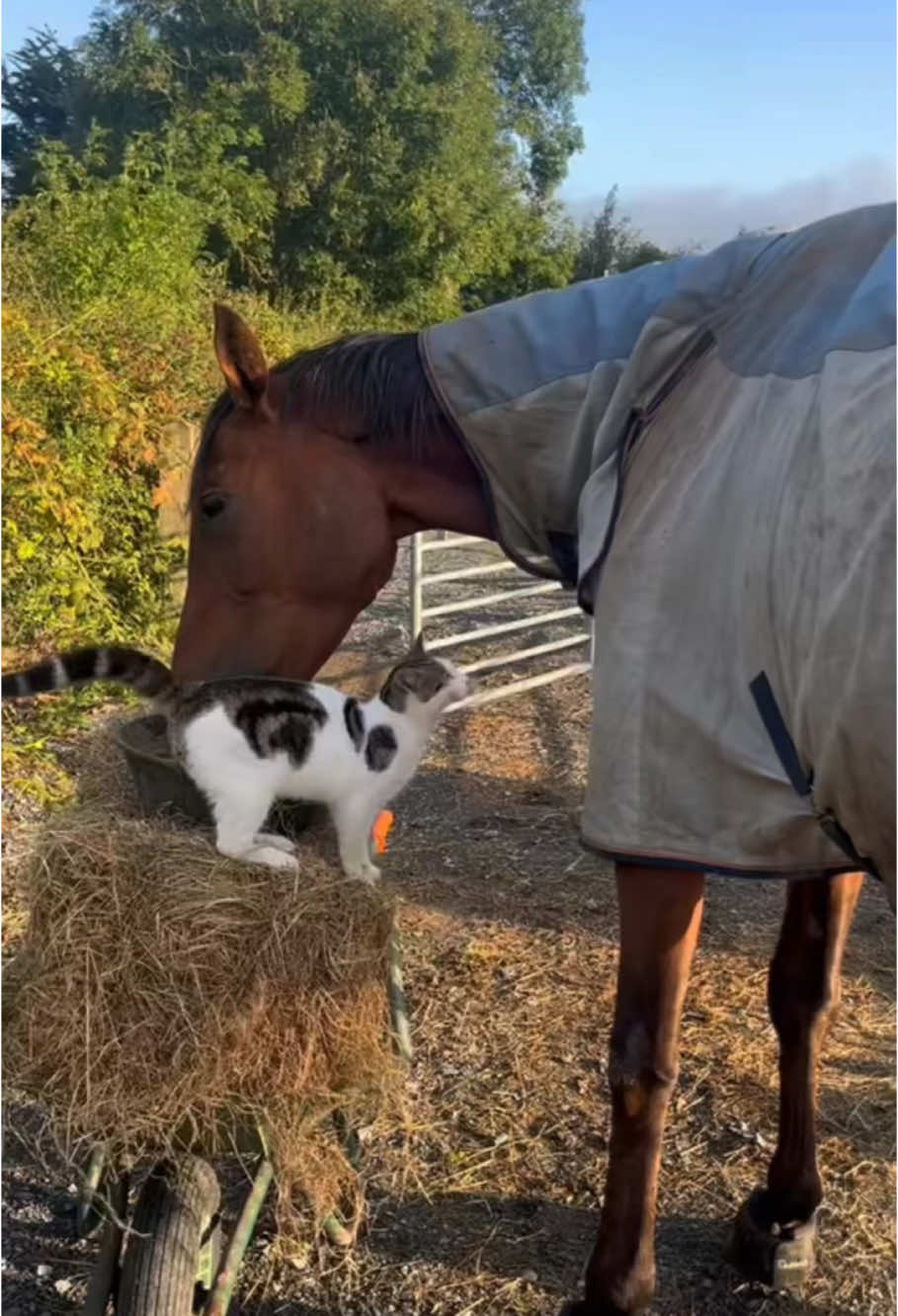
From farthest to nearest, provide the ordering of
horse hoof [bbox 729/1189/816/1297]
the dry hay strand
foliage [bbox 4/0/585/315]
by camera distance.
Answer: foliage [bbox 4/0/585/315], horse hoof [bbox 729/1189/816/1297], the dry hay strand

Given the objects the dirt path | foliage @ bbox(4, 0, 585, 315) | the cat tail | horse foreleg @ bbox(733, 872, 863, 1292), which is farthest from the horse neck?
foliage @ bbox(4, 0, 585, 315)

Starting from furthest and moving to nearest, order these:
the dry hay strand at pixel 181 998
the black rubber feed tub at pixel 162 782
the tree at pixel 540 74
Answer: the tree at pixel 540 74 < the black rubber feed tub at pixel 162 782 < the dry hay strand at pixel 181 998

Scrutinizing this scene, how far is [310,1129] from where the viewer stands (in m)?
1.93

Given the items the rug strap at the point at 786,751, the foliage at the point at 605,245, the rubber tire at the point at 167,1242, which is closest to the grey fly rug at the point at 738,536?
the rug strap at the point at 786,751

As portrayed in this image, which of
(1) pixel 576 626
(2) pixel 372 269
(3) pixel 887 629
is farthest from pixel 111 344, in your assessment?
(2) pixel 372 269

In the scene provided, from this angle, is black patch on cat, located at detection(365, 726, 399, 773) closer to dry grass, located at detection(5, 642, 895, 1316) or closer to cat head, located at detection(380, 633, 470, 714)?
cat head, located at detection(380, 633, 470, 714)

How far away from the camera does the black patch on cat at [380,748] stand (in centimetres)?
231

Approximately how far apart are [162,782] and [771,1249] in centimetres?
160

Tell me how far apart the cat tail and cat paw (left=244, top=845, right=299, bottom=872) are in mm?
369

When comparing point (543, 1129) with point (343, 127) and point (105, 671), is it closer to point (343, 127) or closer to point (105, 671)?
point (105, 671)

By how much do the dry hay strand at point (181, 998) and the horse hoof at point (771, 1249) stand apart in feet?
3.22

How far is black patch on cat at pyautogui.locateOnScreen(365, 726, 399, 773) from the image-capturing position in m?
2.31

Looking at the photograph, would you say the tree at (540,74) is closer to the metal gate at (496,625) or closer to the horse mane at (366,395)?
the metal gate at (496,625)

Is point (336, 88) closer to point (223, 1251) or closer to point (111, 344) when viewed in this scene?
point (111, 344)
